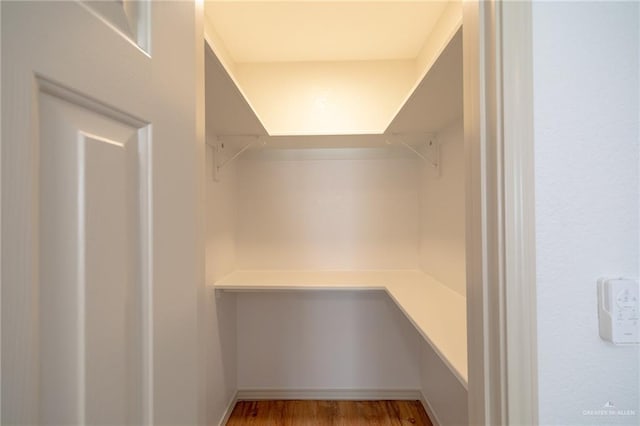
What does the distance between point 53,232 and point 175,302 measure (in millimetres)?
249

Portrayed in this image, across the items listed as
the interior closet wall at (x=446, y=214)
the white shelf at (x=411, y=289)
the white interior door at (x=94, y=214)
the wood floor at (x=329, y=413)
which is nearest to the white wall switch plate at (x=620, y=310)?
the white shelf at (x=411, y=289)

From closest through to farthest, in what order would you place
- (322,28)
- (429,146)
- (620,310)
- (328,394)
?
(620,310) < (322,28) < (429,146) < (328,394)

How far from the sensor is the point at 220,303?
67.1 inches

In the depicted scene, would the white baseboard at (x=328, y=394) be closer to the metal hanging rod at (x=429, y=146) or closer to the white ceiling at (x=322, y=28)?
the metal hanging rod at (x=429, y=146)

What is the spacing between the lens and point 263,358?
1962 mm

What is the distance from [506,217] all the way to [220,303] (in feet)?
5.29

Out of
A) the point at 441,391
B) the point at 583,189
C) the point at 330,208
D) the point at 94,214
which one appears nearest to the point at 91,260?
the point at 94,214

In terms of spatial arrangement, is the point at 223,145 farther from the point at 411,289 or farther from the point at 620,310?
the point at 620,310

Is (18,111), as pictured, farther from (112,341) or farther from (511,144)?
(511,144)

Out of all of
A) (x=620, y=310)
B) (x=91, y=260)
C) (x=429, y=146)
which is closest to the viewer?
(x=91, y=260)

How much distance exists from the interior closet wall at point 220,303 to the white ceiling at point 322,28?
74 cm

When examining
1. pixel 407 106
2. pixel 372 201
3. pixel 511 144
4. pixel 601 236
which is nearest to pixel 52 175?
pixel 511 144

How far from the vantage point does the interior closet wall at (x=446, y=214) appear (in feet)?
4.58

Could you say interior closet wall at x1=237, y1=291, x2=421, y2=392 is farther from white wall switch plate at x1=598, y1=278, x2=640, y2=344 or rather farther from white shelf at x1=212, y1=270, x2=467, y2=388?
white wall switch plate at x1=598, y1=278, x2=640, y2=344
